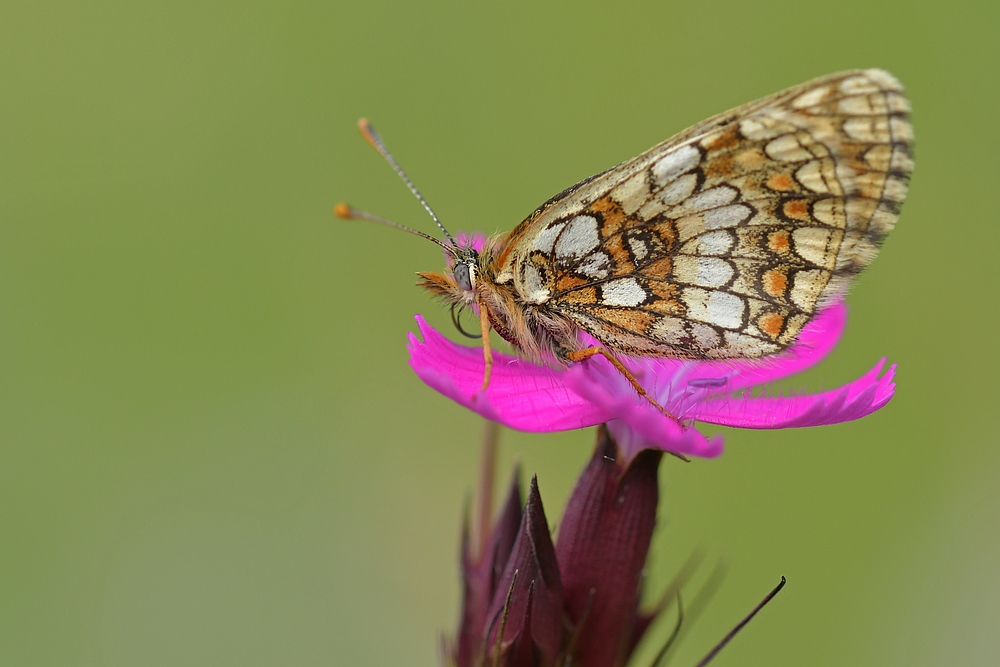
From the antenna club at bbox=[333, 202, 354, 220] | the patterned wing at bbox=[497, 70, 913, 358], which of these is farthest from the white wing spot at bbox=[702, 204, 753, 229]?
the antenna club at bbox=[333, 202, 354, 220]

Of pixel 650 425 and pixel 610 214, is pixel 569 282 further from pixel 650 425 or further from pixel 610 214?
pixel 650 425

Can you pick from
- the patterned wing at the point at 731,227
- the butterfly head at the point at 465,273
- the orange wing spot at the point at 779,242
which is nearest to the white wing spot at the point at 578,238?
Answer: the patterned wing at the point at 731,227

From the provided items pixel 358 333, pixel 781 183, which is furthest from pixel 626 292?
pixel 358 333

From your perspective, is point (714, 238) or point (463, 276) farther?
point (463, 276)

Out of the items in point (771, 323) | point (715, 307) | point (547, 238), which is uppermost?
point (547, 238)

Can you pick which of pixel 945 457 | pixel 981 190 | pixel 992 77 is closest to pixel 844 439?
pixel 945 457

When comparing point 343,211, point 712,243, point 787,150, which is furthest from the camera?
point 343,211

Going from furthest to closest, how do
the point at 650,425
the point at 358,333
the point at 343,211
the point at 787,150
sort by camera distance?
the point at 358,333 → the point at 343,211 → the point at 787,150 → the point at 650,425
